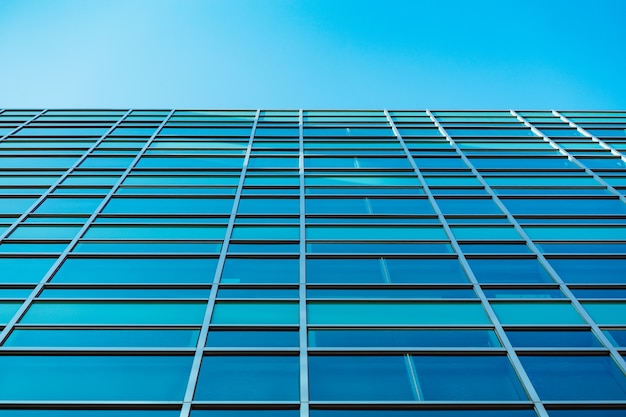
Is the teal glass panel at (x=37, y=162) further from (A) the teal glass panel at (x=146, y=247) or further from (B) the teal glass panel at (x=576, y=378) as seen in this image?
(B) the teal glass panel at (x=576, y=378)

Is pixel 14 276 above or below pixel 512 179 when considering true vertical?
below

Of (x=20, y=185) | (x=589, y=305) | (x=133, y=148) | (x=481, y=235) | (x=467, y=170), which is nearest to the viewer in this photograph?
(x=589, y=305)

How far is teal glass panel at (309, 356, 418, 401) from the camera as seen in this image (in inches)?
425

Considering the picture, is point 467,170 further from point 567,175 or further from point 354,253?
point 354,253

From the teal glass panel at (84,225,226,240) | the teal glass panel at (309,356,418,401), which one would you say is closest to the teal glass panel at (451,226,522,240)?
the teal glass panel at (84,225,226,240)

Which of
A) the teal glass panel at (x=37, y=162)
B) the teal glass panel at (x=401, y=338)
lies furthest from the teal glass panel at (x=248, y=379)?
the teal glass panel at (x=37, y=162)

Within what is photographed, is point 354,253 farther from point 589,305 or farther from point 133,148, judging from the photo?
point 133,148

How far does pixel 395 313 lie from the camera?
44.5 ft

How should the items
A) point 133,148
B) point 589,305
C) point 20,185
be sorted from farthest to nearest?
1. point 133,148
2. point 20,185
3. point 589,305

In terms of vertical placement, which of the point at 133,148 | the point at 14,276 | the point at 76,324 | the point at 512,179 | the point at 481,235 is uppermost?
the point at 133,148

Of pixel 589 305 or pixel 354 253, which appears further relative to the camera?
pixel 354 253

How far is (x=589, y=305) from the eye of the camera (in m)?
14.1

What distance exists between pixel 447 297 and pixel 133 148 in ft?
53.5

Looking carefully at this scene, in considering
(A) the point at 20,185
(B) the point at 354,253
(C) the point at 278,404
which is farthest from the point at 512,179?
(A) the point at 20,185
